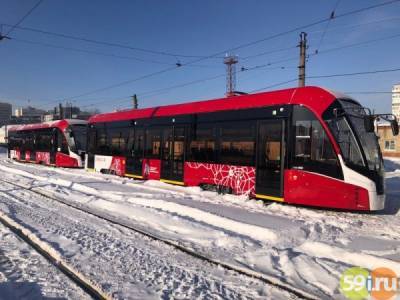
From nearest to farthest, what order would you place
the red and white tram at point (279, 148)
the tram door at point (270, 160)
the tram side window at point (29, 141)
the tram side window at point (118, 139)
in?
Result: the red and white tram at point (279, 148) → the tram door at point (270, 160) → the tram side window at point (118, 139) → the tram side window at point (29, 141)

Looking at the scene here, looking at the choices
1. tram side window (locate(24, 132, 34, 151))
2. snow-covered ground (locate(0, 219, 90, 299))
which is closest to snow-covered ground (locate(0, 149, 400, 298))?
snow-covered ground (locate(0, 219, 90, 299))

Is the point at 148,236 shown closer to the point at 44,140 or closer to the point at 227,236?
the point at 227,236

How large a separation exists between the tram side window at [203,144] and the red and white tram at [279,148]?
0.11 ft

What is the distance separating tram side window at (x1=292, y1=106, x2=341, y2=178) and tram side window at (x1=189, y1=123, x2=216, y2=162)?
328 centimetres

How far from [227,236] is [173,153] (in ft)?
24.8

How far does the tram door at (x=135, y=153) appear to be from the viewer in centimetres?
1653

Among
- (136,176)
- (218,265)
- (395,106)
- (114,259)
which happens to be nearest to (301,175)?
(218,265)

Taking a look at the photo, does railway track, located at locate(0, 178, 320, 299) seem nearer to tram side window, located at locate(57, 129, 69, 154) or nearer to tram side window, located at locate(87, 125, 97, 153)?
tram side window, located at locate(87, 125, 97, 153)

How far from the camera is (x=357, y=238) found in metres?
7.34

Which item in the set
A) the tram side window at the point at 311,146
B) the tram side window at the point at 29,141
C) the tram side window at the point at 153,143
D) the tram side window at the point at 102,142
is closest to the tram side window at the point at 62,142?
the tram side window at the point at 102,142

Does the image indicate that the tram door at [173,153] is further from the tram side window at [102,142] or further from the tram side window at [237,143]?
the tram side window at [102,142]

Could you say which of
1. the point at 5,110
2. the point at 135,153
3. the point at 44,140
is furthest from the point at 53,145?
the point at 5,110

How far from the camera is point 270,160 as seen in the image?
1076 cm

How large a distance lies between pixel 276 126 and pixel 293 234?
3917 millimetres
